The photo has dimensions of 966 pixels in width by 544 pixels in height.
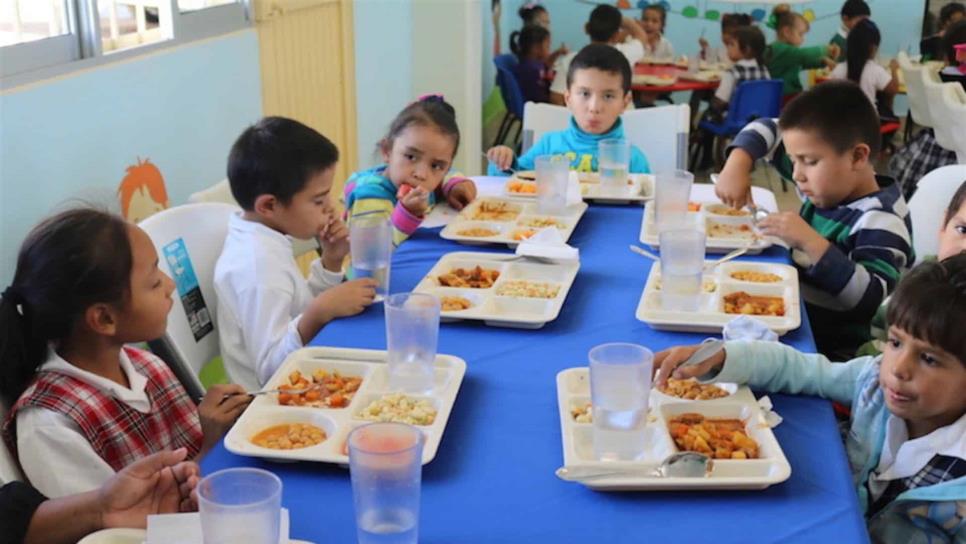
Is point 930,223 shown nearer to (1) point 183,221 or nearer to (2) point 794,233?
(2) point 794,233

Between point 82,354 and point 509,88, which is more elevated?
point 82,354

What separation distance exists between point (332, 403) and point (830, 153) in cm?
144

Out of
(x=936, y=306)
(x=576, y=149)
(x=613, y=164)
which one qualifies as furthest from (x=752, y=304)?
(x=576, y=149)

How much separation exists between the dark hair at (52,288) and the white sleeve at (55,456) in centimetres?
7

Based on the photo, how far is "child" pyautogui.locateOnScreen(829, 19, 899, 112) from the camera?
684cm

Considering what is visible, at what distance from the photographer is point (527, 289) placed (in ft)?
A: 6.73

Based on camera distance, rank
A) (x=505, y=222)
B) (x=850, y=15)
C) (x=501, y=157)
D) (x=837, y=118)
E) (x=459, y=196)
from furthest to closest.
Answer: (x=850, y=15) → (x=501, y=157) → (x=459, y=196) → (x=505, y=222) → (x=837, y=118)

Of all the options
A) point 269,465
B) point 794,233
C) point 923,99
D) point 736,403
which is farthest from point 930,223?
point 923,99

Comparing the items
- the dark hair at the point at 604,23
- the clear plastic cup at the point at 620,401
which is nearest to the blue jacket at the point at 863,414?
the clear plastic cup at the point at 620,401

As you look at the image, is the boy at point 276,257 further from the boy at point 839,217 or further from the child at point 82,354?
the boy at point 839,217

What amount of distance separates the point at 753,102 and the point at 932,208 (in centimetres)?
374

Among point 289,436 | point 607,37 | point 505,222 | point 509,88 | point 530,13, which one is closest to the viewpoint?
point 289,436

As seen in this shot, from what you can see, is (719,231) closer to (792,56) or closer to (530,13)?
(792,56)

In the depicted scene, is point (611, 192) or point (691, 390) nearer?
point (691, 390)
